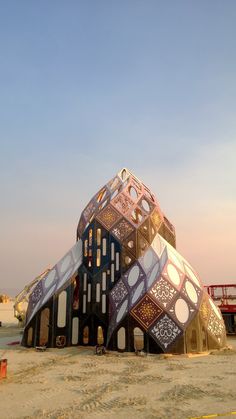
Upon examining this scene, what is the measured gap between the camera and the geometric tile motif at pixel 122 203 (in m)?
21.0

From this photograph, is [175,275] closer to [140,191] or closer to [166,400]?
[140,191]

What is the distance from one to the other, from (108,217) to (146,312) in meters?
6.40

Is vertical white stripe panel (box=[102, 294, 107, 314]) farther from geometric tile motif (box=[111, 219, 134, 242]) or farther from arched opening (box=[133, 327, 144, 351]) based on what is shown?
geometric tile motif (box=[111, 219, 134, 242])

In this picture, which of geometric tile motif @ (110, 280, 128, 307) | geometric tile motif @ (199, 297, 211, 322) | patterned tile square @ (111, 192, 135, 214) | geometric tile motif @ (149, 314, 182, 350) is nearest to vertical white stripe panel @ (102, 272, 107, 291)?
geometric tile motif @ (110, 280, 128, 307)

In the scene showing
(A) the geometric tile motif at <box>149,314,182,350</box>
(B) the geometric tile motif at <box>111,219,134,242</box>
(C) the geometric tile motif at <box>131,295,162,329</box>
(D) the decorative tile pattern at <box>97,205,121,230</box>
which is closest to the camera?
(A) the geometric tile motif at <box>149,314,182,350</box>

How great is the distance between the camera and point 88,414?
7590 millimetres

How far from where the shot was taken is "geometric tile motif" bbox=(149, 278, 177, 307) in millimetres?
16312

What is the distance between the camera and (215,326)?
1708 cm

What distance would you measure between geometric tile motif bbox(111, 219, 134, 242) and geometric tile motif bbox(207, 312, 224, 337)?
6153mm

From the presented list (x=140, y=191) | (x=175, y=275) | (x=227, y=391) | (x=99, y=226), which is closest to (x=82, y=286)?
(x=99, y=226)

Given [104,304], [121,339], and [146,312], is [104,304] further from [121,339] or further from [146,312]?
[146,312]

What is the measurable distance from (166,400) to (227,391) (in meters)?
1.79

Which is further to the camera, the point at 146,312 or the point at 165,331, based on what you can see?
the point at 146,312

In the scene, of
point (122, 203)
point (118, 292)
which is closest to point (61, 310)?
point (118, 292)
